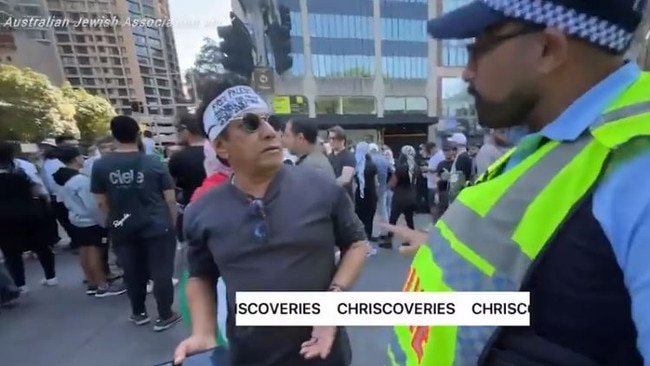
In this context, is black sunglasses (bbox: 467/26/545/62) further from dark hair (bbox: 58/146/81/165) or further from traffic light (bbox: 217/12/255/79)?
dark hair (bbox: 58/146/81/165)

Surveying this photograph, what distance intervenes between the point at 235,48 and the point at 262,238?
3.05 metres

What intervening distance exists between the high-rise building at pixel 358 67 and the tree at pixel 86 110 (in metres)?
2.89

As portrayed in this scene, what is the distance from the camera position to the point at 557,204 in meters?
0.47

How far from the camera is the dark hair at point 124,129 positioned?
2836 mm

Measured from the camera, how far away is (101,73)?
6.11 m

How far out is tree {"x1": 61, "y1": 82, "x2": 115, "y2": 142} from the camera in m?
6.28

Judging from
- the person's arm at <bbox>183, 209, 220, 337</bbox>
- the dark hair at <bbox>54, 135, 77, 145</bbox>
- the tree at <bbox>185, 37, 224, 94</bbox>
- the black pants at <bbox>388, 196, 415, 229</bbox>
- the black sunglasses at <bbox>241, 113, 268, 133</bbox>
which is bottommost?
the black pants at <bbox>388, 196, 415, 229</bbox>

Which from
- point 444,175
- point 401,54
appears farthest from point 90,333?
point 401,54

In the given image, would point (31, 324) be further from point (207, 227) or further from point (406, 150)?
point (406, 150)

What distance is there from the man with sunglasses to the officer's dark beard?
69 cm

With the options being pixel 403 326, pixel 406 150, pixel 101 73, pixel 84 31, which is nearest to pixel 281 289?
pixel 403 326

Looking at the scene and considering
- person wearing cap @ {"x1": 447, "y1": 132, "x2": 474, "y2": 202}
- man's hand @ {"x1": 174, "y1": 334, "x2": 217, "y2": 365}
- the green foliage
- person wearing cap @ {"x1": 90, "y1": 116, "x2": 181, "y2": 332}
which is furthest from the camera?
the green foliage

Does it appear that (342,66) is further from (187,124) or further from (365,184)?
(187,124)

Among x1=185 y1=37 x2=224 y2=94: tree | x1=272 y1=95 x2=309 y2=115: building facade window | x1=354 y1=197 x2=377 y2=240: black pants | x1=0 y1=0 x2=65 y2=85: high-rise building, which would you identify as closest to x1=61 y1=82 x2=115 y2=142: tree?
x1=0 y1=0 x2=65 y2=85: high-rise building
